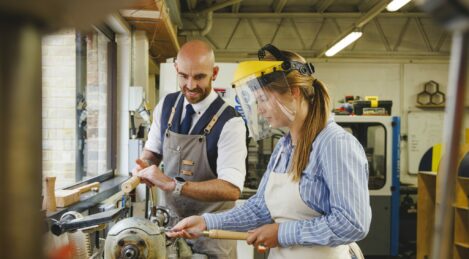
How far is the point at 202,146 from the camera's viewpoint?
2396mm

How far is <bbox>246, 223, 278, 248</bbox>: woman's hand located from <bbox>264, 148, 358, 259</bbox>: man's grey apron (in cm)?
8

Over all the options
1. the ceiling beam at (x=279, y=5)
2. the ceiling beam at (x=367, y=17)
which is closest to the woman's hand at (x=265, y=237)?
the ceiling beam at (x=367, y=17)

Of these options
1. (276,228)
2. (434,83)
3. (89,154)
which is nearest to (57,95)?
(89,154)

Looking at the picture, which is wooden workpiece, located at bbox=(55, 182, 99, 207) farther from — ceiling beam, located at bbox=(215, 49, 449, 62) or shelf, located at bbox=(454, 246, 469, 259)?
ceiling beam, located at bbox=(215, 49, 449, 62)

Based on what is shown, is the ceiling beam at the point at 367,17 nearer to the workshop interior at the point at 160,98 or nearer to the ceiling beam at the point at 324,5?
the workshop interior at the point at 160,98

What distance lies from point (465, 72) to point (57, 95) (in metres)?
3.09

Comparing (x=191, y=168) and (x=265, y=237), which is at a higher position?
(x=191, y=168)

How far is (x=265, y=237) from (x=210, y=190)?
22.0 inches

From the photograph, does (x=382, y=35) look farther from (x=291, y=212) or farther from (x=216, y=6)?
(x=291, y=212)

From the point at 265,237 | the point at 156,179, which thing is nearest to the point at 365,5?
the point at 156,179

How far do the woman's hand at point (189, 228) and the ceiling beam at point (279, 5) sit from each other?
240 inches

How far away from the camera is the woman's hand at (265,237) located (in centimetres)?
169

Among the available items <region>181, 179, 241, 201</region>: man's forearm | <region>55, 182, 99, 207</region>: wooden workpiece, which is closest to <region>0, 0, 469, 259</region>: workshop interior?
<region>55, 182, 99, 207</region>: wooden workpiece

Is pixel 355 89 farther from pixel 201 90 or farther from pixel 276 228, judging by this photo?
pixel 276 228
